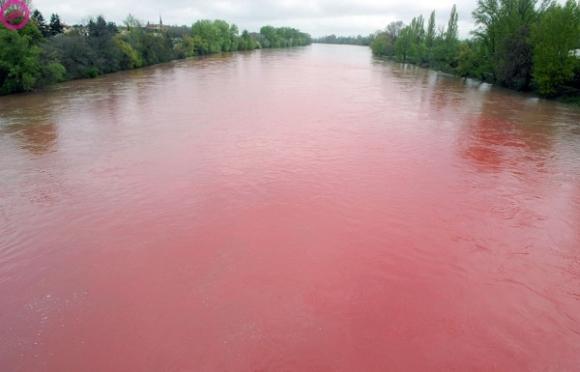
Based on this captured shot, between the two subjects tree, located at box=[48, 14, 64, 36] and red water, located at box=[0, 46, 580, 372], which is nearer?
red water, located at box=[0, 46, 580, 372]

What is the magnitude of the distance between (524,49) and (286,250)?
29.4 metres

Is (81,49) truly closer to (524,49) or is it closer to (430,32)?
(524,49)

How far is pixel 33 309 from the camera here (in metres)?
5.68

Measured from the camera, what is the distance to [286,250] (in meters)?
7.26

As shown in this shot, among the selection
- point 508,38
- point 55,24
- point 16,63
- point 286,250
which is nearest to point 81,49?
point 16,63

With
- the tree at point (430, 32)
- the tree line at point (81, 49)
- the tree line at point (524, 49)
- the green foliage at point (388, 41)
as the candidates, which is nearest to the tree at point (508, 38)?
the tree line at point (524, 49)

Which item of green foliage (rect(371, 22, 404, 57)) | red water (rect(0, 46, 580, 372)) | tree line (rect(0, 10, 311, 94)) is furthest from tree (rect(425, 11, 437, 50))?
red water (rect(0, 46, 580, 372))

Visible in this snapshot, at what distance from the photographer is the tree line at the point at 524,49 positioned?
23.8 meters

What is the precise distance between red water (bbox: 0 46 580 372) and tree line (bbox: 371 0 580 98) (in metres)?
11.9

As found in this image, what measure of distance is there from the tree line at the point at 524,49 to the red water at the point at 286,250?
11.9 meters

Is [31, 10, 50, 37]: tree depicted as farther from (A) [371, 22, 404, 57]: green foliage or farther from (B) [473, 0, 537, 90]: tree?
(A) [371, 22, 404, 57]: green foliage

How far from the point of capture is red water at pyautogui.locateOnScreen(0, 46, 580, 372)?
508 cm

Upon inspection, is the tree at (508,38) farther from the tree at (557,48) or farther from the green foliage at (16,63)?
the green foliage at (16,63)

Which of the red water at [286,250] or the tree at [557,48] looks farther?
the tree at [557,48]
